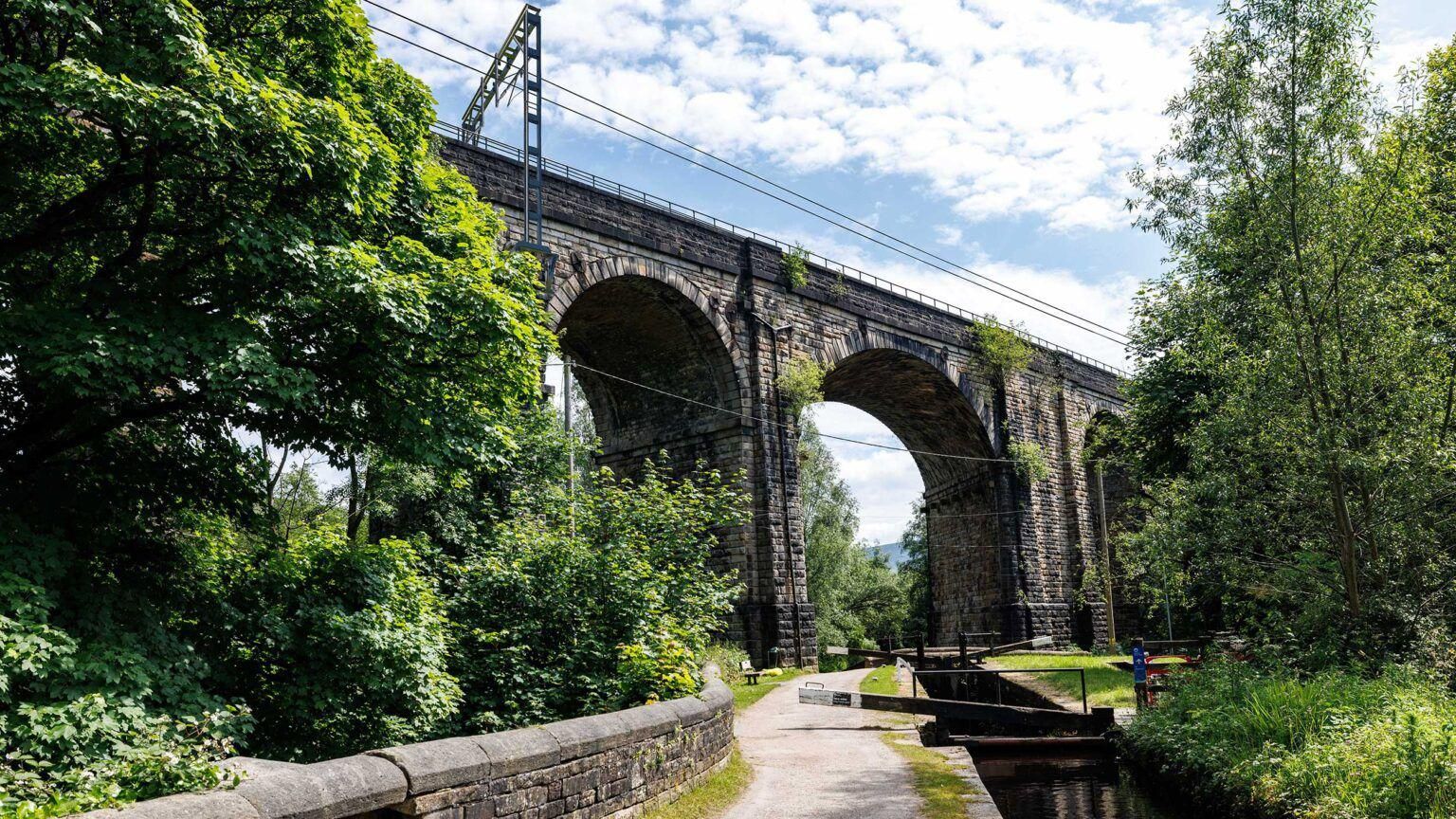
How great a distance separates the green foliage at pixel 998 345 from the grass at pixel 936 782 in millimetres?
22449

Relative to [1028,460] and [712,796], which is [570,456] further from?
[1028,460]

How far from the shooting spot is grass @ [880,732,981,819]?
7.90 m

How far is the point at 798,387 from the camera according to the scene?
947 inches

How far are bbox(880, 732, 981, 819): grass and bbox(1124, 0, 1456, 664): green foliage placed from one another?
4731 millimetres

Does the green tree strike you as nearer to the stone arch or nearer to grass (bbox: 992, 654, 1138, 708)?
grass (bbox: 992, 654, 1138, 708)

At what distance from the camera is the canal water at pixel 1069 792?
1012cm

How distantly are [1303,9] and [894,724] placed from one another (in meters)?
11.6

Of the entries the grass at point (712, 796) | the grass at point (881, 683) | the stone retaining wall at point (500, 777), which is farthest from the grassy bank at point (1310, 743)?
the grass at point (881, 683)

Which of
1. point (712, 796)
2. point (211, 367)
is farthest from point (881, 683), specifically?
point (211, 367)

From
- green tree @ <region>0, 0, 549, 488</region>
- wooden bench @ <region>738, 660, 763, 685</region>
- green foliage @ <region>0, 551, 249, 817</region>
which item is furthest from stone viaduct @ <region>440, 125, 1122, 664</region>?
green foliage @ <region>0, 551, 249, 817</region>

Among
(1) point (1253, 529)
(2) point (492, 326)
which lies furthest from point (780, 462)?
(2) point (492, 326)

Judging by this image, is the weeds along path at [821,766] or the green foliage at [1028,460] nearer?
the weeds along path at [821,766]

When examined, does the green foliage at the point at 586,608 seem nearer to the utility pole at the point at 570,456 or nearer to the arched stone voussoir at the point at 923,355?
the utility pole at the point at 570,456

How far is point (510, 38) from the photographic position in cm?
1994
